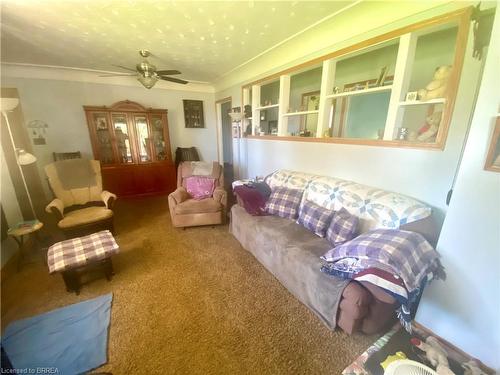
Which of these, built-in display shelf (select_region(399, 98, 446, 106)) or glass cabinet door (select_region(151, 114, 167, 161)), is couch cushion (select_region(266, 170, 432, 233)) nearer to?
built-in display shelf (select_region(399, 98, 446, 106))

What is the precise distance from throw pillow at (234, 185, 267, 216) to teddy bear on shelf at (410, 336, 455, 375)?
5.22 feet

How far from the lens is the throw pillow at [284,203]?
88.1 inches

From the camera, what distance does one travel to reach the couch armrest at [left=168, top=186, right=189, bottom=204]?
286 centimetres

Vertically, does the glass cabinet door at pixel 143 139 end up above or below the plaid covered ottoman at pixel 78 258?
above

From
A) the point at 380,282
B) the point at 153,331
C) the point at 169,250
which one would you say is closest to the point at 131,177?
the point at 169,250

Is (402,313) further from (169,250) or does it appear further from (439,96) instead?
(169,250)

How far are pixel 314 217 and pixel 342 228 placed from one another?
0.98 feet

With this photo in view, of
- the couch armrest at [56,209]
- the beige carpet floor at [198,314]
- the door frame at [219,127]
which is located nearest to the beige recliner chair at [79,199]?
the couch armrest at [56,209]

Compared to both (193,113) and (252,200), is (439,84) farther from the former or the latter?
(193,113)

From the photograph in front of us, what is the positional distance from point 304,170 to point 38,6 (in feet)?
9.92

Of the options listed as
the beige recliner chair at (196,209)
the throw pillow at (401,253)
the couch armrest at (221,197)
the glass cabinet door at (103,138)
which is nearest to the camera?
the throw pillow at (401,253)

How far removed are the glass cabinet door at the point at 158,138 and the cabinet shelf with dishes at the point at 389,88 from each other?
6.52 feet

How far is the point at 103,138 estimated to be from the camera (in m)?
3.90

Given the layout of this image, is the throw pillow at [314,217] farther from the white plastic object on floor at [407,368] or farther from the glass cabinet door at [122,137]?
the glass cabinet door at [122,137]
